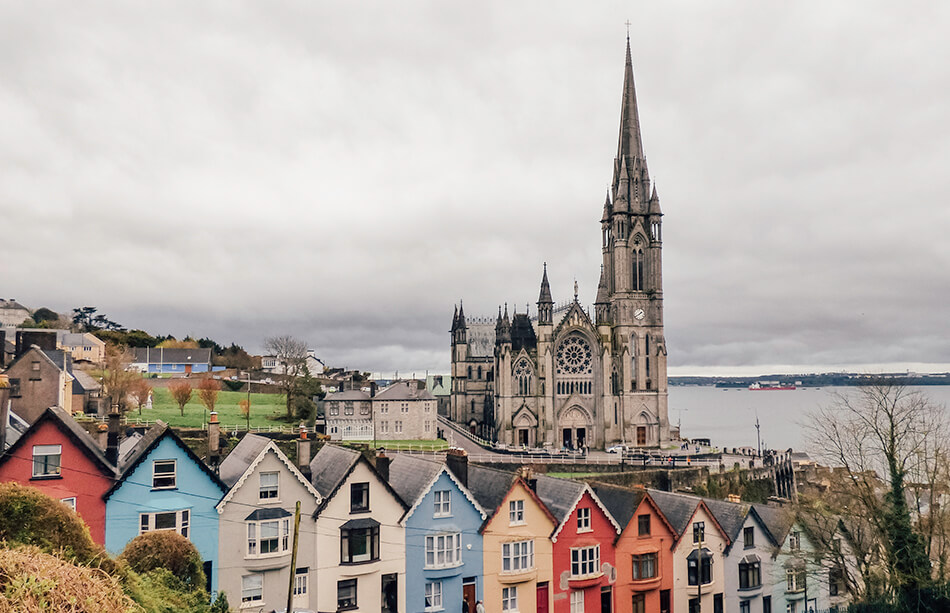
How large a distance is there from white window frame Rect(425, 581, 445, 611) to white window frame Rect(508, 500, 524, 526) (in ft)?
12.9

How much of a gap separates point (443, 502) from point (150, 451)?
11471mm

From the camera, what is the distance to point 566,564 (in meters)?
29.4

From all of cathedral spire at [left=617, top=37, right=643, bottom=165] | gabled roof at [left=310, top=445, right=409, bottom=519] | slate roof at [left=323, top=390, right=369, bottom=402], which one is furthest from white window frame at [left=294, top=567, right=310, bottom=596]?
cathedral spire at [left=617, top=37, right=643, bottom=165]

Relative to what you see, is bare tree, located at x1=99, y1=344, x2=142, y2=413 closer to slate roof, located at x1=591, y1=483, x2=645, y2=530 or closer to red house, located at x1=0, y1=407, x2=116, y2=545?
red house, located at x1=0, y1=407, x2=116, y2=545

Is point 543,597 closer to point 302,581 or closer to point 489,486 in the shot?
point 489,486

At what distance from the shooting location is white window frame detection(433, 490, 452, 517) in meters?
28.2

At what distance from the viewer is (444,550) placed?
27.9 meters

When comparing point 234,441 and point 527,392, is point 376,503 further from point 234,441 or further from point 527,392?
point 527,392

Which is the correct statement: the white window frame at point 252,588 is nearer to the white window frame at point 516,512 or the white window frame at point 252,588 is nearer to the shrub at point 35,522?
the white window frame at point 516,512

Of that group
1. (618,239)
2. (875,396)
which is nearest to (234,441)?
(875,396)

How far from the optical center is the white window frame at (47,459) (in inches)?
924

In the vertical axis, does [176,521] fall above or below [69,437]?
below

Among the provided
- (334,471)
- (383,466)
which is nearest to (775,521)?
(383,466)

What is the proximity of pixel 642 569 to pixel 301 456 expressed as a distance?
15.9 m
